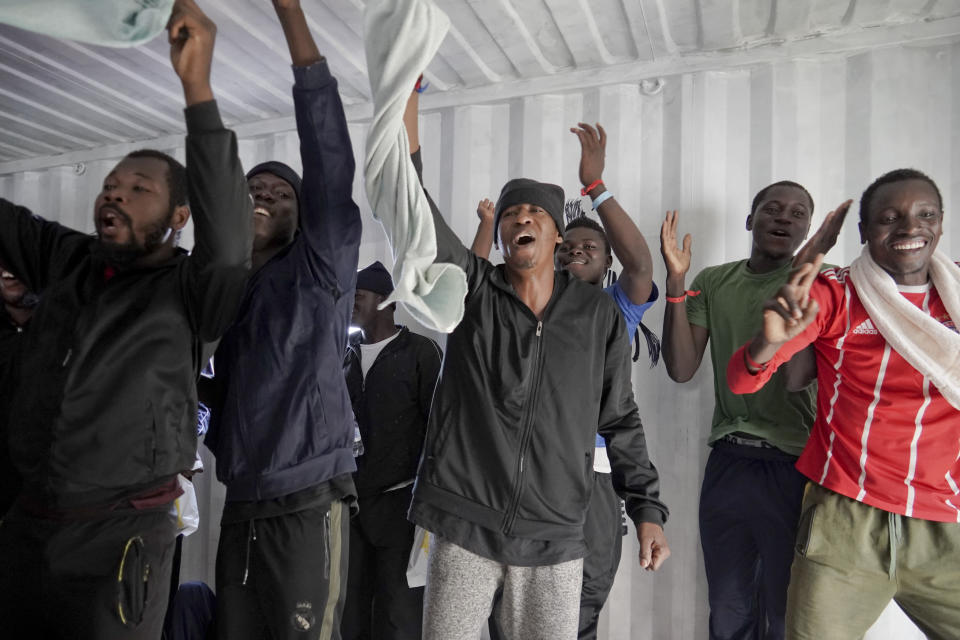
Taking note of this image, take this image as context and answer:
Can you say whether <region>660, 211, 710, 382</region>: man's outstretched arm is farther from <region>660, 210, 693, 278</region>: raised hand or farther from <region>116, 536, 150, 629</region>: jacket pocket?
<region>116, 536, 150, 629</region>: jacket pocket

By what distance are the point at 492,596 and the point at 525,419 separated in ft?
1.84

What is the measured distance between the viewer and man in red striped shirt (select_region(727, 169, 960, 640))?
2.30 metres

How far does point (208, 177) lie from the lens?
1748 mm

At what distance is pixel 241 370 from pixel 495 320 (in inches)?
32.9

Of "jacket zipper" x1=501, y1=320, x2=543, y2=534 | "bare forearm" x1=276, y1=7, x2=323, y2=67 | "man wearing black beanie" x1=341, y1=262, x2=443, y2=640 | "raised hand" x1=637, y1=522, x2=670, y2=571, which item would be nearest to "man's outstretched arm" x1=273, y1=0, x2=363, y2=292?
"bare forearm" x1=276, y1=7, x2=323, y2=67

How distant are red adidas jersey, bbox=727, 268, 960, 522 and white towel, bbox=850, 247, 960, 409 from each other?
0.05 m

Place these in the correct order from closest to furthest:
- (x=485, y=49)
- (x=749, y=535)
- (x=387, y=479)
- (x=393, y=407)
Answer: (x=749, y=535)
(x=387, y=479)
(x=393, y=407)
(x=485, y=49)

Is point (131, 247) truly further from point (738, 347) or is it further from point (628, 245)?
point (738, 347)

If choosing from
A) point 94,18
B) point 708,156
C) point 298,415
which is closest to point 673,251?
point 708,156

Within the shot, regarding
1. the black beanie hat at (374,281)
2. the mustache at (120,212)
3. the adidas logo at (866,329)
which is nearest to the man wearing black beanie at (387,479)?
the black beanie hat at (374,281)

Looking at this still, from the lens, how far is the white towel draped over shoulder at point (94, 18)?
5.78 ft

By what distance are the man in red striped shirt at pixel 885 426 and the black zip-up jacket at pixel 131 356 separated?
1697mm

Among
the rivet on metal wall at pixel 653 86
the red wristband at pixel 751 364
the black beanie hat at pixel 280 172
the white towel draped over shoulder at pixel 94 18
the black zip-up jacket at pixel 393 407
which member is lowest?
the black zip-up jacket at pixel 393 407

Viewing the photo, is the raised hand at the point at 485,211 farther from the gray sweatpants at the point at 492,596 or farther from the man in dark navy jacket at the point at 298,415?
the gray sweatpants at the point at 492,596
